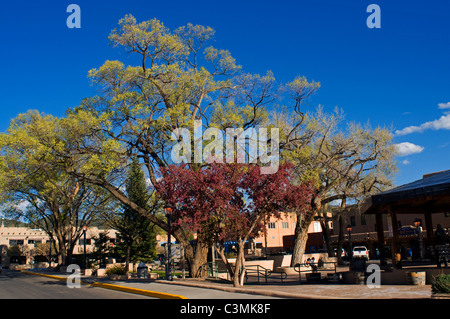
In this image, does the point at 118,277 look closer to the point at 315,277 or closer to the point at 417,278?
the point at 315,277

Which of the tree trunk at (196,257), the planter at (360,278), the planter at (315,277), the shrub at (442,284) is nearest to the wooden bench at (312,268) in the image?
the planter at (315,277)

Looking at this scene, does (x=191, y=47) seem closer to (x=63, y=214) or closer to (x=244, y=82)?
(x=244, y=82)

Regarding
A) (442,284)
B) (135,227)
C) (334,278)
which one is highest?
(135,227)

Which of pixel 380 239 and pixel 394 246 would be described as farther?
pixel 380 239

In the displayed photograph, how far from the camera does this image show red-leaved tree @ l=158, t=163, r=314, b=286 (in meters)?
18.1

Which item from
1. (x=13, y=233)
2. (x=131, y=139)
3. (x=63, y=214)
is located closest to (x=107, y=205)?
(x=63, y=214)

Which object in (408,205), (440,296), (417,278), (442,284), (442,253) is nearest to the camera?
(440,296)

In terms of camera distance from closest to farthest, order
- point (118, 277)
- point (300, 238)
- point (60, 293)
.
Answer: point (60, 293) < point (118, 277) < point (300, 238)

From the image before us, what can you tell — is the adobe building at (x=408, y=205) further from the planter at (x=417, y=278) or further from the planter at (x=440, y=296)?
the planter at (x=440, y=296)

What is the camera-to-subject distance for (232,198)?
1897cm

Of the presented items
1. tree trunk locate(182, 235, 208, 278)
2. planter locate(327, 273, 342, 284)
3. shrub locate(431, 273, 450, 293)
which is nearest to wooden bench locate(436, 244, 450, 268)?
planter locate(327, 273, 342, 284)

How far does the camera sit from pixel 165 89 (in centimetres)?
2705

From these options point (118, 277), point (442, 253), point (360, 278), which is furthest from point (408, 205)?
point (118, 277)
